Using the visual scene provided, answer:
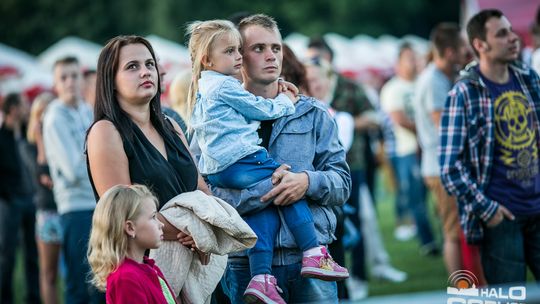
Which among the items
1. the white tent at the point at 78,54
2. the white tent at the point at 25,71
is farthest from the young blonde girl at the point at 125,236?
the white tent at the point at 78,54

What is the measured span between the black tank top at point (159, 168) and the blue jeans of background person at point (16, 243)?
18.5 ft

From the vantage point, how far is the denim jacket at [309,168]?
5180mm

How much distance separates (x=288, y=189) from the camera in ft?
16.7

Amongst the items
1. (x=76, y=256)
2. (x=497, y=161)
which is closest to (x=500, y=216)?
(x=497, y=161)

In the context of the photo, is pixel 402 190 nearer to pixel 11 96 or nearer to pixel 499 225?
Answer: pixel 11 96

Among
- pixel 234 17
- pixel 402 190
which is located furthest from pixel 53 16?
pixel 234 17

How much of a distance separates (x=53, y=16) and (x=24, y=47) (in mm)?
2210

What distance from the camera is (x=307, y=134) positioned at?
5320mm

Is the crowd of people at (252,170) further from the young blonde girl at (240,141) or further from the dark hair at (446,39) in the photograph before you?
the dark hair at (446,39)

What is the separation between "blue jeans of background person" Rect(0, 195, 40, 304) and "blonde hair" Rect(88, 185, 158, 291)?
5970 mm

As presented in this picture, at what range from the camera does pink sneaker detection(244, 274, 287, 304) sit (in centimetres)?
498

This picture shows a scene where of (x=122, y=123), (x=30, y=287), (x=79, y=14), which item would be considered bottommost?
(x=30, y=287)

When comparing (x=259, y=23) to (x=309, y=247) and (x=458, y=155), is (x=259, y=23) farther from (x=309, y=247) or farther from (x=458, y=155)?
(x=458, y=155)

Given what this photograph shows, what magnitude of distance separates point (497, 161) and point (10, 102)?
19.4 feet
